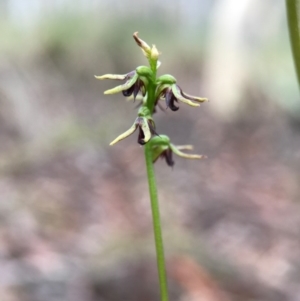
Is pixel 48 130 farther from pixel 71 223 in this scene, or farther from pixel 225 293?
pixel 225 293

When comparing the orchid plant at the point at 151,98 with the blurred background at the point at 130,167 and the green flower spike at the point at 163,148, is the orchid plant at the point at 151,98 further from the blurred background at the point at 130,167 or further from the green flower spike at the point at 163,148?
the blurred background at the point at 130,167

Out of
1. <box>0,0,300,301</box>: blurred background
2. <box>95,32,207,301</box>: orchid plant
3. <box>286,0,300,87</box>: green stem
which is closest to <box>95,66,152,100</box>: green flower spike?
<box>95,32,207,301</box>: orchid plant

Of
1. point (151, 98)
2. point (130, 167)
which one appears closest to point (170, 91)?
point (151, 98)

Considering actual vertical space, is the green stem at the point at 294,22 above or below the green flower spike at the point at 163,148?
above

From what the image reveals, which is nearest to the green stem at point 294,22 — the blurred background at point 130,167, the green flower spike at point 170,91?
the green flower spike at point 170,91

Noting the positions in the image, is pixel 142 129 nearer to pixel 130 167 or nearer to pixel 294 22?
pixel 294 22

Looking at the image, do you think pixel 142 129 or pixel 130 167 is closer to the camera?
pixel 142 129

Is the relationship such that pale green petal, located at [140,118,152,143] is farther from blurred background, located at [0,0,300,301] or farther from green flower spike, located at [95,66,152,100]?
blurred background, located at [0,0,300,301]

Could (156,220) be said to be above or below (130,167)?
below
